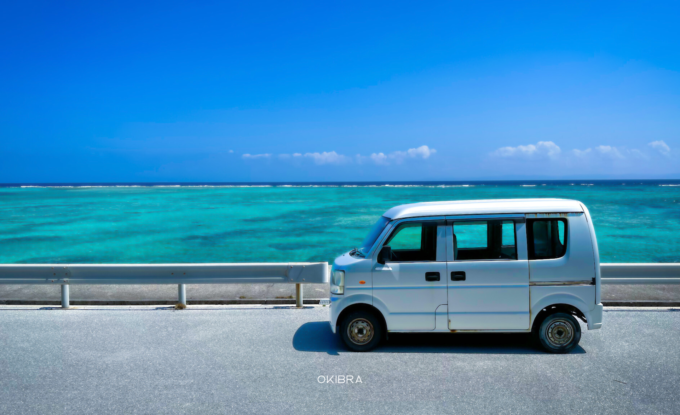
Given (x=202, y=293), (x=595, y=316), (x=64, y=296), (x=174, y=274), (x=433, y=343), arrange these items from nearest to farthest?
(x=595, y=316) → (x=433, y=343) → (x=174, y=274) → (x=64, y=296) → (x=202, y=293)

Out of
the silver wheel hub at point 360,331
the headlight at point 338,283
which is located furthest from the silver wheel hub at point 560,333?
the headlight at point 338,283

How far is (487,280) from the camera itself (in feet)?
17.5

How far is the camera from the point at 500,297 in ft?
17.5

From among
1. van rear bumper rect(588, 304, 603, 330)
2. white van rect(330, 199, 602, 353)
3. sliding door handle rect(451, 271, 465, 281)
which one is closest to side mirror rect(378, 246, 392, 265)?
white van rect(330, 199, 602, 353)

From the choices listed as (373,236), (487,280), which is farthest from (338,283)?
(487,280)

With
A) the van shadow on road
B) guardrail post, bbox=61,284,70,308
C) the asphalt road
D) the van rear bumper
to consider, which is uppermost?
the van rear bumper

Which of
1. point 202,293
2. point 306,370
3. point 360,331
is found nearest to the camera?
point 306,370

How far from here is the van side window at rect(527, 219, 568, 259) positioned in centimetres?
535

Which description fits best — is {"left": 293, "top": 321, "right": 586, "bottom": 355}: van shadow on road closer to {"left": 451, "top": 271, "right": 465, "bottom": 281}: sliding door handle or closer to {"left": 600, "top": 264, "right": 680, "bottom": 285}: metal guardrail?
{"left": 451, "top": 271, "right": 465, "bottom": 281}: sliding door handle

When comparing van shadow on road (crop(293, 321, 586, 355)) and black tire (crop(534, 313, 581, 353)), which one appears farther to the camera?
van shadow on road (crop(293, 321, 586, 355))

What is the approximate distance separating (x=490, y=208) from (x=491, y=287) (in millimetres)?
999

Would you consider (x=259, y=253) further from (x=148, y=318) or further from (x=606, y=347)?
(x=606, y=347)

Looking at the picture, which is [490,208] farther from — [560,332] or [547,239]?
[560,332]

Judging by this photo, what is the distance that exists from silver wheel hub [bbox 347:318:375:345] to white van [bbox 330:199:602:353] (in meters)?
0.01
